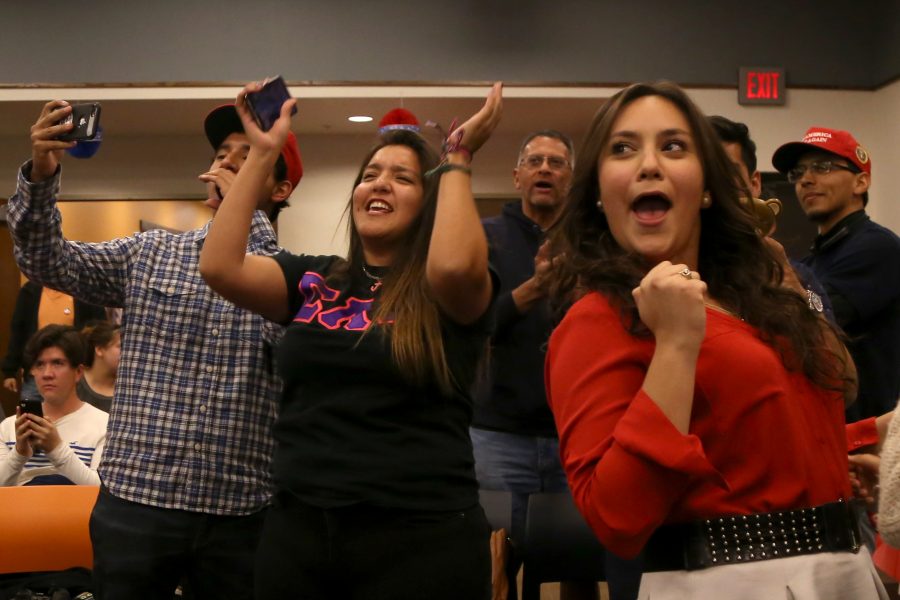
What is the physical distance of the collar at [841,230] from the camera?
3117mm

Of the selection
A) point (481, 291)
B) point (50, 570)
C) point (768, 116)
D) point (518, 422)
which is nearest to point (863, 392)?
point (518, 422)

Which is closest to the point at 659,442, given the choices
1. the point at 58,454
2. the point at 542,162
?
the point at 542,162

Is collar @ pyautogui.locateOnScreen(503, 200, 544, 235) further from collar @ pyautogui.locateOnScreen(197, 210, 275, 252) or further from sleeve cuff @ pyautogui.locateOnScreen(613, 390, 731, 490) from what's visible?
sleeve cuff @ pyautogui.locateOnScreen(613, 390, 731, 490)

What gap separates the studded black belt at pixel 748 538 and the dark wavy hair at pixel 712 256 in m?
0.21

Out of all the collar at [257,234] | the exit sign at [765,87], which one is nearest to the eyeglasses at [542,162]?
the collar at [257,234]

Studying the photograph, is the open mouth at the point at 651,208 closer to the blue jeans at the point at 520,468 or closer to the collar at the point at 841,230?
the blue jeans at the point at 520,468

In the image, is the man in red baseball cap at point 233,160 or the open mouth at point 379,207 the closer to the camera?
the open mouth at point 379,207

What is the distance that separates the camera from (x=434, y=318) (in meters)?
1.79

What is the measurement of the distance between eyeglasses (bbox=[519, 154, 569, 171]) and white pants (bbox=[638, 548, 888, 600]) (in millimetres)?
2107

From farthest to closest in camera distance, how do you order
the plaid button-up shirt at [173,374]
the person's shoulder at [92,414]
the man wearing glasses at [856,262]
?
1. the person's shoulder at [92,414]
2. the man wearing glasses at [856,262]
3. the plaid button-up shirt at [173,374]

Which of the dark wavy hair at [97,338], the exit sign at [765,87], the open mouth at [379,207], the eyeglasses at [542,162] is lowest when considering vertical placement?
the dark wavy hair at [97,338]

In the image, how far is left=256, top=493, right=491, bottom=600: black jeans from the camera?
165 centimetres

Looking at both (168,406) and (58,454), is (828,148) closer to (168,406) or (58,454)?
(168,406)

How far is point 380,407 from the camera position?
170cm
